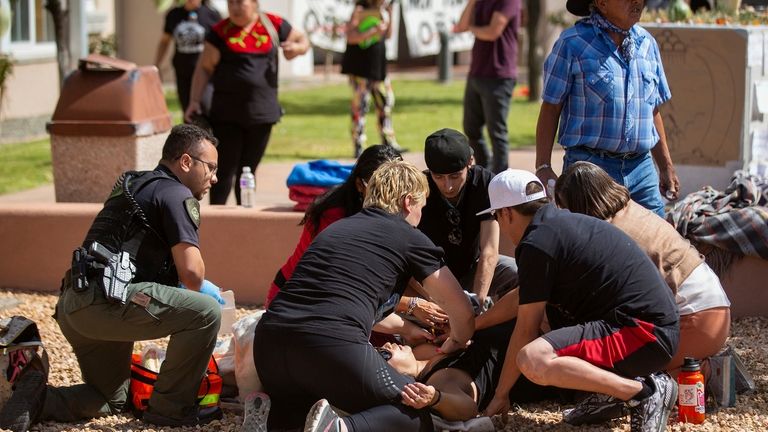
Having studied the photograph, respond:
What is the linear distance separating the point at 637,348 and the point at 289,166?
678 cm

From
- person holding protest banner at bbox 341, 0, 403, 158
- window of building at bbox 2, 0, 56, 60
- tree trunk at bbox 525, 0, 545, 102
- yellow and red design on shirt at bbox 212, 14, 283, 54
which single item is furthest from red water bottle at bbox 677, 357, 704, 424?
tree trunk at bbox 525, 0, 545, 102

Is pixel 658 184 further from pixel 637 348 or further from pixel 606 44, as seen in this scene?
pixel 637 348

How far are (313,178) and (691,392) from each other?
271 centimetres

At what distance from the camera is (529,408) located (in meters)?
5.20

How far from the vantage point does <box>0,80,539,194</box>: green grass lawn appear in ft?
38.0

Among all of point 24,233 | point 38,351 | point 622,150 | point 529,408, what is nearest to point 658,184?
point 622,150

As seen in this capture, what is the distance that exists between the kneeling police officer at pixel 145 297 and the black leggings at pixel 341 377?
1.46 ft

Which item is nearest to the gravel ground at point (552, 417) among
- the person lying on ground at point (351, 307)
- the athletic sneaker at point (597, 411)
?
the athletic sneaker at point (597, 411)

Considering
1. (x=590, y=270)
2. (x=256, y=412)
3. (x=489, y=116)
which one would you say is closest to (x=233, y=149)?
(x=489, y=116)

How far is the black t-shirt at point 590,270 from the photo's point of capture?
4.53 meters

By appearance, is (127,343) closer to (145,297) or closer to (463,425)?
(145,297)

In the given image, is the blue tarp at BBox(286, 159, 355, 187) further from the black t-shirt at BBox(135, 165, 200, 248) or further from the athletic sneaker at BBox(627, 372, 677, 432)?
the athletic sneaker at BBox(627, 372, 677, 432)

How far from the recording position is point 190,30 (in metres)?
10.6

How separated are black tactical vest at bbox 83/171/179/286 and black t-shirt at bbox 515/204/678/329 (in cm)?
146
